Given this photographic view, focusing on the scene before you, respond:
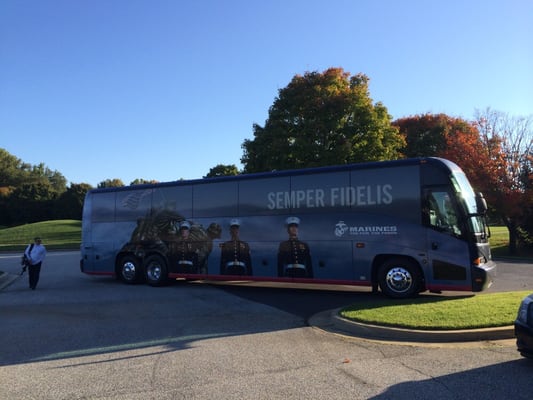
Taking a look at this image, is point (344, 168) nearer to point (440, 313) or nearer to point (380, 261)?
point (380, 261)

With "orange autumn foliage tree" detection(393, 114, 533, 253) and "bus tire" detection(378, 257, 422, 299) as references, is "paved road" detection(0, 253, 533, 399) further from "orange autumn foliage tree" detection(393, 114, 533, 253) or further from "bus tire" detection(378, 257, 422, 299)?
"orange autumn foliage tree" detection(393, 114, 533, 253)

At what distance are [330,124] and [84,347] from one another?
24.5 m

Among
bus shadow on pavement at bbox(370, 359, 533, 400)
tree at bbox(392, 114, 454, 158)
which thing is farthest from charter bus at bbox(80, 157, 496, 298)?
tree at bbox(392, 114, 454, 158)

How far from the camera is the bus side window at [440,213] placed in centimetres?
1029

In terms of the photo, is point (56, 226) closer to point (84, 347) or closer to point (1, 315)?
point (1, 315)

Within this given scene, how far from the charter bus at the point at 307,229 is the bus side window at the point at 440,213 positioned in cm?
2

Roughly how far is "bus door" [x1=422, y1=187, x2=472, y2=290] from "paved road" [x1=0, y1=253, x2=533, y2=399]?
2.45 m

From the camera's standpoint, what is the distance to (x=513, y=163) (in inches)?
1005

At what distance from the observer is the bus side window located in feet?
33.8

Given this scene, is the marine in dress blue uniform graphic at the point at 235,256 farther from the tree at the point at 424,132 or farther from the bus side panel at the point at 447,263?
the tree at the point at 424,132

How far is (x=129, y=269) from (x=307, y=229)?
21.7 feet

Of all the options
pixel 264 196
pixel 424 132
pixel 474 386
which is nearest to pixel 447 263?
pixel 264 196

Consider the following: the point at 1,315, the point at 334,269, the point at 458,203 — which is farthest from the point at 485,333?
the point at 1,315

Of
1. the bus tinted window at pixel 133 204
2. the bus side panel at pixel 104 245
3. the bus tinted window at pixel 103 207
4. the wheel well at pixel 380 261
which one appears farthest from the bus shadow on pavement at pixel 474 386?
the bus tinted window at pixel 103 207
